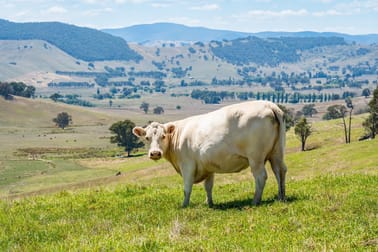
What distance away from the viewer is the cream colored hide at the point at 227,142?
14.5m

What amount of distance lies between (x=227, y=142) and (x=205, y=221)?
348cm

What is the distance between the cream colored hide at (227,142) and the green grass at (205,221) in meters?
0.96

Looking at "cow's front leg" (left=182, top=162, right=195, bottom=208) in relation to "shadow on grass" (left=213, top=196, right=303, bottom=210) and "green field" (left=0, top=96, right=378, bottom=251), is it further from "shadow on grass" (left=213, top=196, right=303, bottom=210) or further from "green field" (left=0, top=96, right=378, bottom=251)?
"shadow on grass" (left=213, top=196, right=303, bottom=210)

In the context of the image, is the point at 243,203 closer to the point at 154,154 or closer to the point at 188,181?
the point at 188,181

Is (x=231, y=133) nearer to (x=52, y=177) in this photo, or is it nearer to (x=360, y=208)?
(x=360, y=208)

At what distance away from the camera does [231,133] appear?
14875 millimetres

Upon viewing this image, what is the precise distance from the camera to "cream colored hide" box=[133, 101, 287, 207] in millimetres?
14477

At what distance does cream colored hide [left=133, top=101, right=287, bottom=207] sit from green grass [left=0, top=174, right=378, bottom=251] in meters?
0.96

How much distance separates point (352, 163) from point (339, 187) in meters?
45.7

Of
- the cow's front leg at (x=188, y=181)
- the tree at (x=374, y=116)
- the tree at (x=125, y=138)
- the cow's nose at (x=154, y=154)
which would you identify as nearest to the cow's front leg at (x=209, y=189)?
the cow's front leg at (x=188, y=181)

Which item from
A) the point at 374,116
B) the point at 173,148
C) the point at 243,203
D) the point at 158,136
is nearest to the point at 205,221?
the point at 243,203

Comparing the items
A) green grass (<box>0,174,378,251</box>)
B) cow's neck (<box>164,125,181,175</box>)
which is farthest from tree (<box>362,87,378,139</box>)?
cow's neck (<box>164,125,181,175</box>)

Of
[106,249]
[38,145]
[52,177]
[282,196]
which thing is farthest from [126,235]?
[38,145]

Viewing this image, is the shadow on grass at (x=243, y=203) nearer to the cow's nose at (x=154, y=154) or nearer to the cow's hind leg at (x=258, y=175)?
the cow's hind leg at (x=258, y=175)
